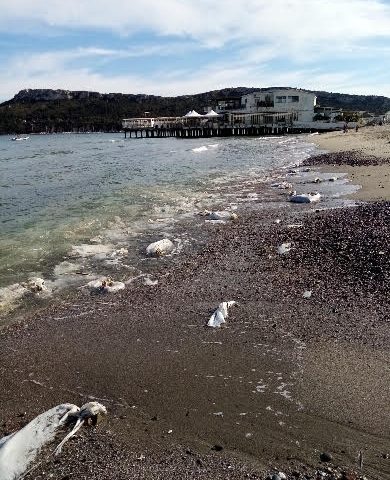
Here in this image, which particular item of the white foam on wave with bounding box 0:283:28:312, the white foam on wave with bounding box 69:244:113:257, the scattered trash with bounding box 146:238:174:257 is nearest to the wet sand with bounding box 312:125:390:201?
the scattered trash with bounding box 146:238:174:257

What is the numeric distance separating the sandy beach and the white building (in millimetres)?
84645

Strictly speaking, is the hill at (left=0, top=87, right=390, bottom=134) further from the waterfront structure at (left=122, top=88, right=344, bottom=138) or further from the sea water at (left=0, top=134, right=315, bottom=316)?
the sea water at (left=0, top=134, right=315, bottom=316)

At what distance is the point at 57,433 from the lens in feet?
19.5

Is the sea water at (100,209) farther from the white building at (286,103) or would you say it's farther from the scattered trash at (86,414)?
the white building at (286,103)

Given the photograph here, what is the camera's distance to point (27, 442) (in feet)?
18.7

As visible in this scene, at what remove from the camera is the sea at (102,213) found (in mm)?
12766

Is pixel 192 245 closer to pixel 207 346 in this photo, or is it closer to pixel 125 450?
pixel 207 346

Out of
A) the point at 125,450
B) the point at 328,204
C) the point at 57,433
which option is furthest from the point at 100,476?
the point at 328,204

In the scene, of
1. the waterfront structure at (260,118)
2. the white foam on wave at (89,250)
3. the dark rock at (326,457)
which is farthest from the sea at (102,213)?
the waterfront structure at (260,118)

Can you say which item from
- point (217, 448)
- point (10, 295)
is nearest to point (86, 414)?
point (217, 448)

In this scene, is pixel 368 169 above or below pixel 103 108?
below

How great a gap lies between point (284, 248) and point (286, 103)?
86.5 metres

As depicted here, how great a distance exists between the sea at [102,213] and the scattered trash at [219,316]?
2.85 meters

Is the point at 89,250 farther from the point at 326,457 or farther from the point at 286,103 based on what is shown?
the point at 286,103
